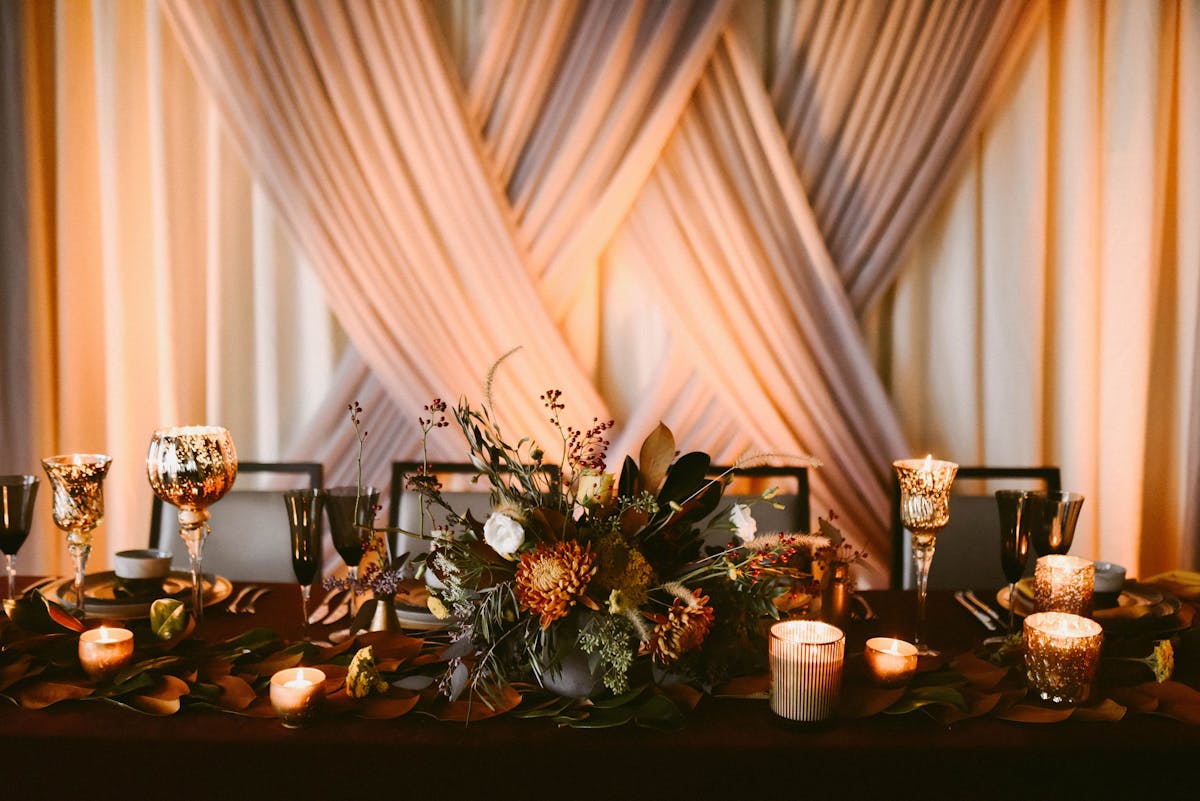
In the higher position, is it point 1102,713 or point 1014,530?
point 1014,530

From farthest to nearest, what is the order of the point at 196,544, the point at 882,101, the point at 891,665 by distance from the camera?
the point at 882,101 → the point at 196,544 → the point at 891,665

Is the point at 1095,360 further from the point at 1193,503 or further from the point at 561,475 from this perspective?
the point at 561,475

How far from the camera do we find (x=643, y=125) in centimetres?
257

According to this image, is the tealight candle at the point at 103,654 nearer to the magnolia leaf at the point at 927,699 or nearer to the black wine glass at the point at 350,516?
the black wine glass at the point at 350,516

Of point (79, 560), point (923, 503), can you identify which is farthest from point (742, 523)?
point (79, 560)

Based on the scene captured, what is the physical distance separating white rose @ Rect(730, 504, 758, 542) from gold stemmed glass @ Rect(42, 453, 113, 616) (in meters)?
0.96

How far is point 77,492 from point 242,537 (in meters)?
0.83

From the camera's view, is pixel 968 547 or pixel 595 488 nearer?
pixel 595 488

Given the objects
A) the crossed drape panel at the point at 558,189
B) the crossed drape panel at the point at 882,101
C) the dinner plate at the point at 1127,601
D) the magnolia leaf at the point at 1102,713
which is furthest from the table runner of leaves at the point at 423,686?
the crossed drape panel at the point at 882,101

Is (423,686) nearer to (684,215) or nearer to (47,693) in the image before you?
(47,693)

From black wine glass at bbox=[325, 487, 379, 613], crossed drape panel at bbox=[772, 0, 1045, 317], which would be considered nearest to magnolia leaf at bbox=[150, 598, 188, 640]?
black wine glass at bbox=[325, 487, 379, 613]

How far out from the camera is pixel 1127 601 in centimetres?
150

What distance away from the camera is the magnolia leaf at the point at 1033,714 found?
1057 mm

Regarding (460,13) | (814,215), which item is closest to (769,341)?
(814,215)
